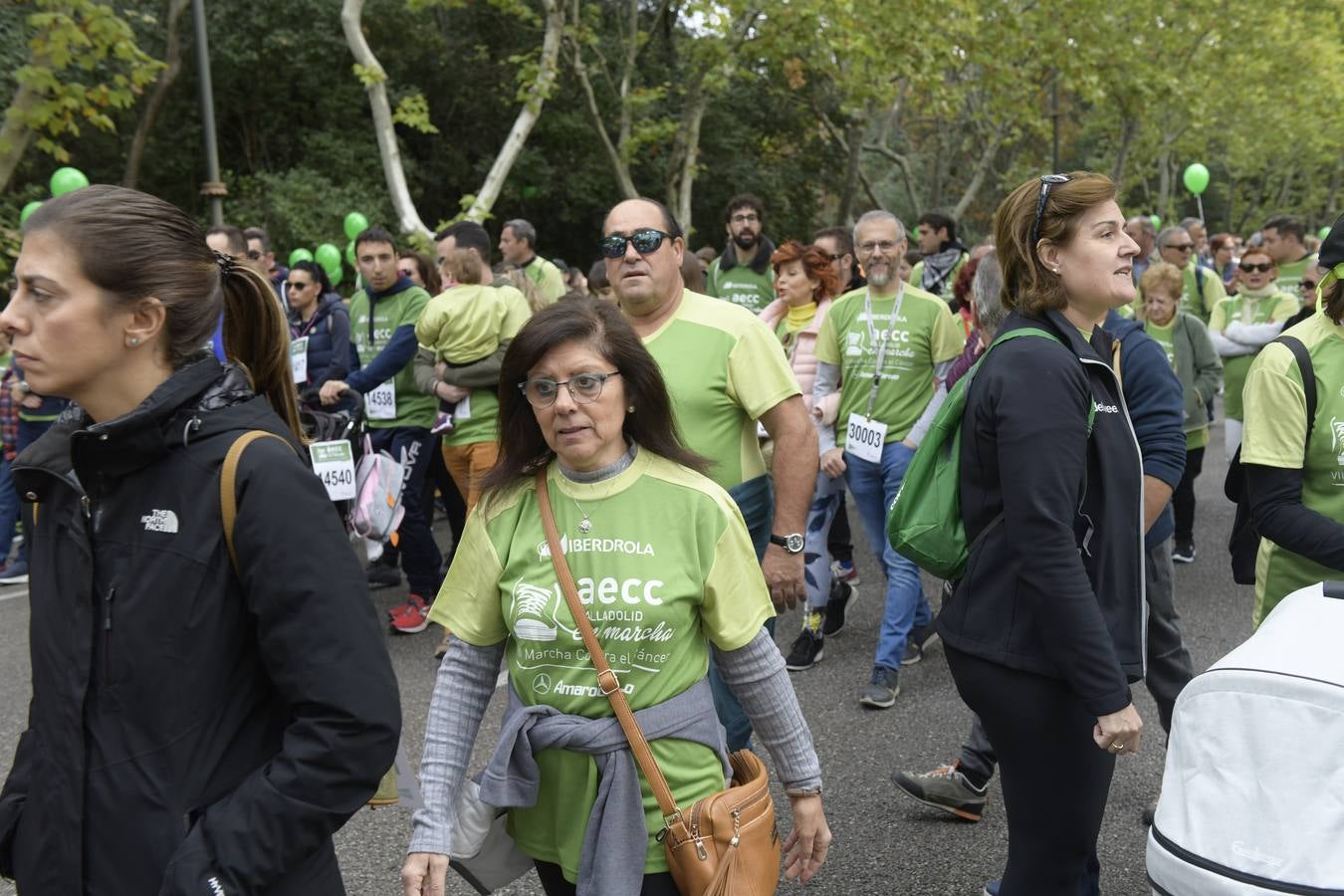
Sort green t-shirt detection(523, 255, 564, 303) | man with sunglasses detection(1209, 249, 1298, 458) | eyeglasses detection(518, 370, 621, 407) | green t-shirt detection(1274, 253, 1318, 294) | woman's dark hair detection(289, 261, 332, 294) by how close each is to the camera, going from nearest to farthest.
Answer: eyeglasses detection(518, 370, 621, 407), woman's dark hair detection(289, 261, 332, 294), man with sunglasses detection(1209, 249, 1298, 458), green t-shirt detection(523, 255, 564, 303), green t-shirt detection(1274, 253, 1318, 294)

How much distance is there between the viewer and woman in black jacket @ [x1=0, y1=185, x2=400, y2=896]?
1678mm

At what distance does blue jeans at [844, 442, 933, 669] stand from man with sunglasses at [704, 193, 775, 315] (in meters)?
2.67

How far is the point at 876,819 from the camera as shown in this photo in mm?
4172

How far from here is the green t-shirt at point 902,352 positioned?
221 inches

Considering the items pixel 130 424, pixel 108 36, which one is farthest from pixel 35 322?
pixel 108 36

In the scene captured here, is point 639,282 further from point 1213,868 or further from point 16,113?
point 16,113

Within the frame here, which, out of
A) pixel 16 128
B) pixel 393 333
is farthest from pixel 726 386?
pixel 16 128

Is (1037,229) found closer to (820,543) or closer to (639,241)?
(639,241)

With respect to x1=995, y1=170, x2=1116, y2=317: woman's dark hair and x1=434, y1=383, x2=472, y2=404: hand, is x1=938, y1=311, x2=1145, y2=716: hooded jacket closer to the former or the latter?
x1=995, y1=170, x2=1116, y2=317: woman's dark hair

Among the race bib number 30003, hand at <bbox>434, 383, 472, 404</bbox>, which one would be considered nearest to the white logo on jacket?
the race bib number 30003

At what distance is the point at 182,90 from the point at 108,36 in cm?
1269

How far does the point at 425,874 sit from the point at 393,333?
5.29 meters

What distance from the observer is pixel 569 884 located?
2.35 m

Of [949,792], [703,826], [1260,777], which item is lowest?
[949,792]
